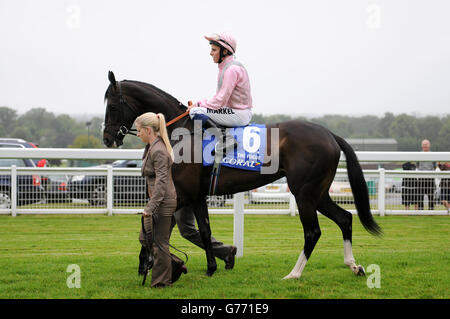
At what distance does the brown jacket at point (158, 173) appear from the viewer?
4719 mm

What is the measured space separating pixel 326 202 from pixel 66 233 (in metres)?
5.03

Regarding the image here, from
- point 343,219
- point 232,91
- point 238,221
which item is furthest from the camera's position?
point 238,221

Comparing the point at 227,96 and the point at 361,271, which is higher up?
the point at 227,96

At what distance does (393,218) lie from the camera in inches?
443

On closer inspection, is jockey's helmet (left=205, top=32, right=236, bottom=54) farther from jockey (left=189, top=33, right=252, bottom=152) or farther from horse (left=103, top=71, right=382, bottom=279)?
horse (left=103, top=71, right=382, bottom=279)

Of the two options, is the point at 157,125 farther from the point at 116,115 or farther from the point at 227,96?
the point at 116,115

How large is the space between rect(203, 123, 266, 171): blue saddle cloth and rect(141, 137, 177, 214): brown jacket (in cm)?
73

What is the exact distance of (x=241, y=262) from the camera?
6.24 metres

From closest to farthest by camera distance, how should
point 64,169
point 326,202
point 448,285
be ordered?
point 448,285
point 326,202
point 64,169

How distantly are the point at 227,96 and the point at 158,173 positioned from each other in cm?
116

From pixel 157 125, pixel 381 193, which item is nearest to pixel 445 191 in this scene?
pixel 381 193

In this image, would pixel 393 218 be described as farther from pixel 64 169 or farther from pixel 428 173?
pixel 64 169
